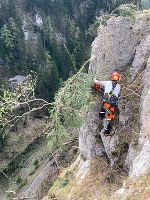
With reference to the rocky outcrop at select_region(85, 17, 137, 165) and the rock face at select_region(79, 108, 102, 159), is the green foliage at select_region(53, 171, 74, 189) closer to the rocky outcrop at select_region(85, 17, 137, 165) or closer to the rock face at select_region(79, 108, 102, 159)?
the rock face at select_region(79, 108, 102, 159)

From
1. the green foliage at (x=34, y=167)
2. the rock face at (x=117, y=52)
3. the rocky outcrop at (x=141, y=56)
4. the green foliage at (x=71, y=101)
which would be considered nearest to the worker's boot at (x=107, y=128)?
the rock face at (x=117, y=52)

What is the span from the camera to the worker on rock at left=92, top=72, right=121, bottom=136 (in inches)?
809

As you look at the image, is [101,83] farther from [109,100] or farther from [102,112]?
[102,112]

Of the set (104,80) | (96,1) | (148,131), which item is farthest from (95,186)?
(96,1)

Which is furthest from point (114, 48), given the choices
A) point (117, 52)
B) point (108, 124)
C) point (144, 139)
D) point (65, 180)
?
point (65, 180)

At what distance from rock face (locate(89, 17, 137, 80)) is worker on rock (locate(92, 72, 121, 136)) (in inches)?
73.3

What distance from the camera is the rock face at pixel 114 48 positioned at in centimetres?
2373

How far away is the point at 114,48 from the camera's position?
24031 millimetres

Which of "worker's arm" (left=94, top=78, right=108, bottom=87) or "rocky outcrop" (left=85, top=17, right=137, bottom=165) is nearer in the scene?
"worker's arm" (left=94, top=78, right=108, bottom=87)

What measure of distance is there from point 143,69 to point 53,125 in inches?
239

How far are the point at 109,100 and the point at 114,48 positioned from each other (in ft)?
15.6

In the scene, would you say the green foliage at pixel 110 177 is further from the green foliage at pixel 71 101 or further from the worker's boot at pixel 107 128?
the green foliage at pixel 71 101

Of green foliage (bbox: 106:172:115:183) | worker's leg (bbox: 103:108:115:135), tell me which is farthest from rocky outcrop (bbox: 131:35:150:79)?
green foliage (bbox: 106:172:115:183)

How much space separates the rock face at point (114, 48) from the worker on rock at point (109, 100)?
73.3 inches
